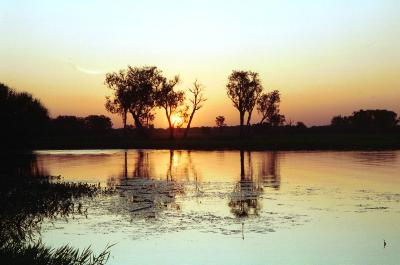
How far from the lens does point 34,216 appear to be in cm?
2041

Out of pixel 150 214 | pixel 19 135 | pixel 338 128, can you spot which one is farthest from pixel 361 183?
pixel 338 128

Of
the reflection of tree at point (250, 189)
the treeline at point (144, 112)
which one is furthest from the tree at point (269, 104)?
the reflection of tree at point (250, 189)

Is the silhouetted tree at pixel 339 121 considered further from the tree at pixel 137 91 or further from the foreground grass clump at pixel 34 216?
the foreground grass clump at pixel 34 216

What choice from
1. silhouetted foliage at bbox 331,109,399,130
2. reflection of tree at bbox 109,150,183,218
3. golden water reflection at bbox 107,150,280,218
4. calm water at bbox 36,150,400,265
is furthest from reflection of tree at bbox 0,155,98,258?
silhouetted foliage at bbox 331,109,399,130

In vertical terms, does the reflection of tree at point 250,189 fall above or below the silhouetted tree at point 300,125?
below

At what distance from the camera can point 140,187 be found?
1225 inches

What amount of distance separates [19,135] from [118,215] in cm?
7701

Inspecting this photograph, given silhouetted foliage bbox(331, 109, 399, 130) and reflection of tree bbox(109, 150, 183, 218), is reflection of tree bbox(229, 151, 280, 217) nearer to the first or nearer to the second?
reflection of tree bbox(109, 150, 183, 218)

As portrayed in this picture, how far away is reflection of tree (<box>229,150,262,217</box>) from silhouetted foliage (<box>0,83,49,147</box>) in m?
59.5

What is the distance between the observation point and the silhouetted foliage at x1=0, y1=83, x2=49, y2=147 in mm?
84062

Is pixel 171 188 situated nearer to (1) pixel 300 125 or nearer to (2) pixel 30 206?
(2) pixel 30 206

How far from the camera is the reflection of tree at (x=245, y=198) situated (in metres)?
21.8

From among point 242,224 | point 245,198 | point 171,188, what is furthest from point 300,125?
point 242,224

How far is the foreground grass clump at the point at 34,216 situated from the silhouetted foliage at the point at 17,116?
55.1 meters
